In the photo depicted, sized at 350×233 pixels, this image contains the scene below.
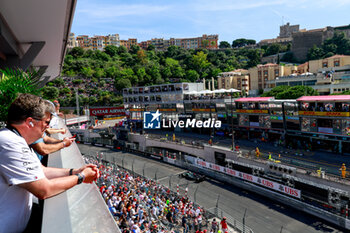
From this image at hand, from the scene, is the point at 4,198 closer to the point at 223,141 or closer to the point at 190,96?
the point at 223,141

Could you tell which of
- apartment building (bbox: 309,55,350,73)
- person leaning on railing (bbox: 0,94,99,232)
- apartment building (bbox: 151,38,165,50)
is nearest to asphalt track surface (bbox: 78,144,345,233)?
person leaning on railing (bbox: 0,94,99,232)

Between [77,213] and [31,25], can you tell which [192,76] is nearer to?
[31,25]

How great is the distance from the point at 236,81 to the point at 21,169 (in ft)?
280

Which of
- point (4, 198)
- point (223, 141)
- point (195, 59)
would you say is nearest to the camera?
point (4, 198)

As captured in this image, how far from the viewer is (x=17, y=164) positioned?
6.07 feet

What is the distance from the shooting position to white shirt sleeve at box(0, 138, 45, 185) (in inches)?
71.5

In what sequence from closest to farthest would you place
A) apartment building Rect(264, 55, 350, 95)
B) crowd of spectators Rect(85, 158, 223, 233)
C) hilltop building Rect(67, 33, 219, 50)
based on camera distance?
crowd of spectators Rect(85, 158, 223, 233)
apartment building Rect(264, 55, 350, 95)
hilltop building Rect(67, 33, 219, 50)

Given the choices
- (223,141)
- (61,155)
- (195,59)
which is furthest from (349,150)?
(195,59)

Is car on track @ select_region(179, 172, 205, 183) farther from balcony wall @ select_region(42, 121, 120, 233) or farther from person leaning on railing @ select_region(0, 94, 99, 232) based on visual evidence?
person leaning on railing @ select_region(0, 94, 99, 232)

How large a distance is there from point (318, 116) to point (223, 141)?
46.8ft

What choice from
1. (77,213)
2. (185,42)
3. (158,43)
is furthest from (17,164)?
(158,43)

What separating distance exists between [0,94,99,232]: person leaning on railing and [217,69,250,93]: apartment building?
82.4m

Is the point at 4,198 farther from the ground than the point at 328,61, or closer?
closer

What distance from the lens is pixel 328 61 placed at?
70125 mm
